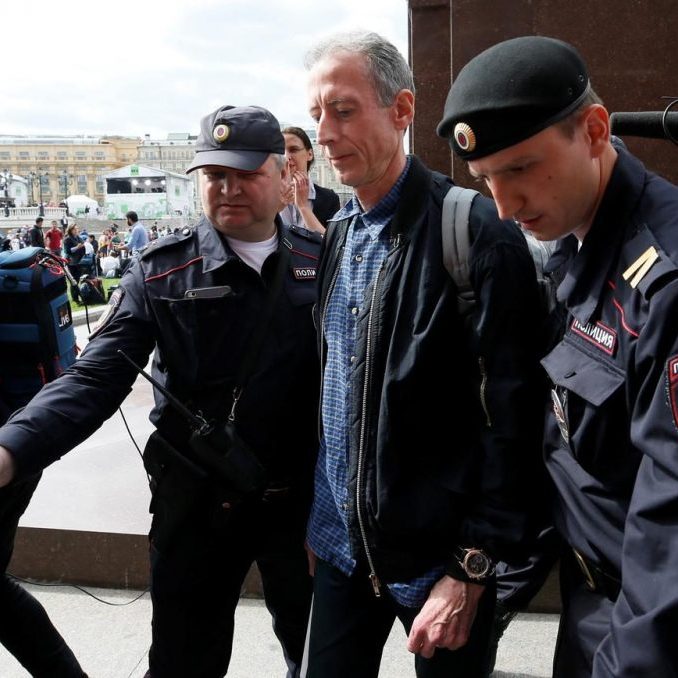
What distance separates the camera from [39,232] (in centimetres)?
2505

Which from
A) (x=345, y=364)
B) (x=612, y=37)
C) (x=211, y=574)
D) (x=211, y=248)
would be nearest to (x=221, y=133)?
(x=211, y=248)

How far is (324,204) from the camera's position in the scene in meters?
4.25

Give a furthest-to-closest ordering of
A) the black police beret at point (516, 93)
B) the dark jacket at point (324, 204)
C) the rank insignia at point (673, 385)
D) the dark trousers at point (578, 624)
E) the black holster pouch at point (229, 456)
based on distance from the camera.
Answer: the dark jacket at point (324, 204) → the black holster pouch at point (229, 456) → the dark trousers at point (578, 624) → the black police beret at point (516, 93) → the rank insignia at point (673, 385)

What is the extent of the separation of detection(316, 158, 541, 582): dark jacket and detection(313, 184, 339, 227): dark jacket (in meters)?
2.49

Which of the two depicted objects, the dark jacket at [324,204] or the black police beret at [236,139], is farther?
the dark jacket at [324,204]

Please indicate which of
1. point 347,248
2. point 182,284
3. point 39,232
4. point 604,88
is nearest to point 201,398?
point 182,284

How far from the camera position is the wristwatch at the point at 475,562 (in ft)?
5.22

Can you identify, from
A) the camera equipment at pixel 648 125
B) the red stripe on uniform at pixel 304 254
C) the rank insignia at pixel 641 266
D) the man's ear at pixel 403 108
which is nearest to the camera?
the rank insignia at pixel 641 266

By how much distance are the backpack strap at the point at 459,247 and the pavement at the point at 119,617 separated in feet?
6.02

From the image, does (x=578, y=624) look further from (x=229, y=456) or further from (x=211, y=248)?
(x=211, y=248)

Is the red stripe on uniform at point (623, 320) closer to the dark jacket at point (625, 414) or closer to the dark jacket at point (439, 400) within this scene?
the dark jacket at point (625, 414)

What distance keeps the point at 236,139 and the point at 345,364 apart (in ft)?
2.65

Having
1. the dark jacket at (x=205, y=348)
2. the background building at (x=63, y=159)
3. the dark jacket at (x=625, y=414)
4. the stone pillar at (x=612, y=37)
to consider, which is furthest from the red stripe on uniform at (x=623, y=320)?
the background building at (x=63, y=159)

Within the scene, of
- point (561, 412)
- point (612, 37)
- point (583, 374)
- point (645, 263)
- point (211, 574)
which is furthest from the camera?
point (612, 37)
